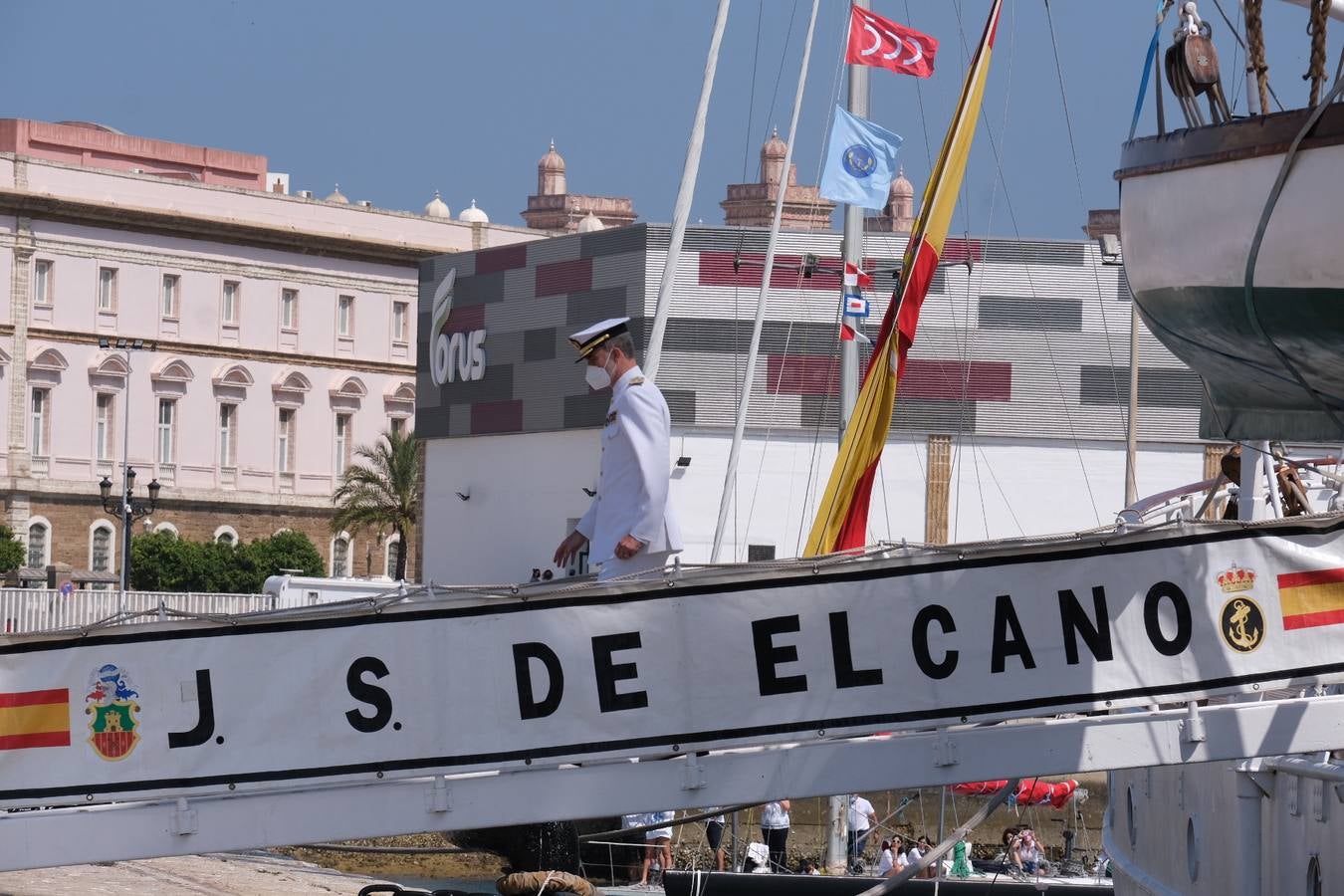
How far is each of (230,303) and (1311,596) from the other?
7810 centimetres

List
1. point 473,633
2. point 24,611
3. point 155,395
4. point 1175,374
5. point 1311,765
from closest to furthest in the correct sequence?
point 473,633 → point 1311,765 → point 24,611 → point 1175,374 → point 155,395

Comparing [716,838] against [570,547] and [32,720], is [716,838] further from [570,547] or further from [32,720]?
[32,720]

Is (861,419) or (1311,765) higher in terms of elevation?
(861,419)

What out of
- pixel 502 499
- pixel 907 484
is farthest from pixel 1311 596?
pixel 502 499

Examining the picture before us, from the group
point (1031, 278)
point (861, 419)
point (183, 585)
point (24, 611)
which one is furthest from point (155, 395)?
point (861, 419)

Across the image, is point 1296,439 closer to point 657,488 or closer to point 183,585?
point 657,488

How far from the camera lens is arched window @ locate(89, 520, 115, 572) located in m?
76.6

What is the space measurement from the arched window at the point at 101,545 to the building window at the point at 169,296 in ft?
29.9

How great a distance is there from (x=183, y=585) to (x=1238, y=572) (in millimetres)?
66741

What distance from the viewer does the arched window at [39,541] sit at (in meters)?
75.6

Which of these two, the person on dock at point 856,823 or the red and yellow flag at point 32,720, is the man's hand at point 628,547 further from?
the person on dock at point 856,823

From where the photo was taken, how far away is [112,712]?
7.77 m

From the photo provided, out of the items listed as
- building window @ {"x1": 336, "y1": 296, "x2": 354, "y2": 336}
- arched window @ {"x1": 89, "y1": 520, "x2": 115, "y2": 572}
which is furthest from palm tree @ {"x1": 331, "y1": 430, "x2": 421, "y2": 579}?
building window @ {"x1": 336, "y1": 296, "x2": 354, "y2": 336}

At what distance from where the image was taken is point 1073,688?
7965 mm
